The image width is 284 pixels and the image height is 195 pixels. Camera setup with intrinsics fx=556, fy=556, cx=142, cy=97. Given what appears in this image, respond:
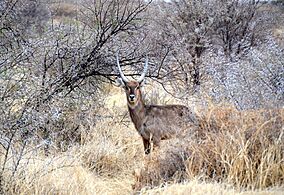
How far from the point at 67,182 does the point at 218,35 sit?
29.5 feet

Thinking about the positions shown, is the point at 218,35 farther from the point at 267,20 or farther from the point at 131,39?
the point at 131,39

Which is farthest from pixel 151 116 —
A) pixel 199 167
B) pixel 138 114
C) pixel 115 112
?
pixel 199 167

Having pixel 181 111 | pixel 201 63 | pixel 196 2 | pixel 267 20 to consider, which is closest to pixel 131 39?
pixel 181 111

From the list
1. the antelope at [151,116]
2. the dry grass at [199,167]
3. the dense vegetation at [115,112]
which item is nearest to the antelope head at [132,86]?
the antelope at [151,116]

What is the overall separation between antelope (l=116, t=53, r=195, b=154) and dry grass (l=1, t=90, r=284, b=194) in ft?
2.36

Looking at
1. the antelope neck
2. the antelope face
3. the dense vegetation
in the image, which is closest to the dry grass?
the dense vegetation

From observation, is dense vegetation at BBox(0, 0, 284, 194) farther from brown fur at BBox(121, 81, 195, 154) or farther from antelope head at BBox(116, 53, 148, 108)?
antelope head at BBox(116, 53, 148, 108)

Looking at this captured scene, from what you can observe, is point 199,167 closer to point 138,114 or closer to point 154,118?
point 154,118

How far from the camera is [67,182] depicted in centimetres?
619

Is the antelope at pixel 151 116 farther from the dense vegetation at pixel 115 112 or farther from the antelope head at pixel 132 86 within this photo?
the dense vegetation at pixel 115 112

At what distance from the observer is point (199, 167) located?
6316 millimetres

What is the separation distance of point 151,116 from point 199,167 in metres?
2.23

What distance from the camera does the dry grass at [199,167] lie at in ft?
19.5

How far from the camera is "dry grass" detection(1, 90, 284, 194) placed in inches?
233
